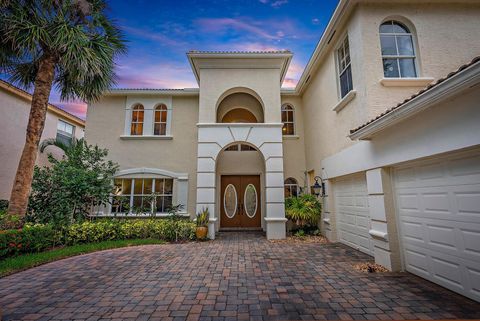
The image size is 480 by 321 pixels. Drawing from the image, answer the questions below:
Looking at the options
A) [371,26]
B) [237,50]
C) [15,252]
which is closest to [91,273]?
[15,252]

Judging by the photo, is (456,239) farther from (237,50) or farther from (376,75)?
(237,50)

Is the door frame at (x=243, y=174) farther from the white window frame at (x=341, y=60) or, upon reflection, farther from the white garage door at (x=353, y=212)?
the white window frame at (x=341, y=60)

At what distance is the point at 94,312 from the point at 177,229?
4831 millimetres

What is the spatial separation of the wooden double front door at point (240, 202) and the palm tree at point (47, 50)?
7075 millimetres

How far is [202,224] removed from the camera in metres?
8.00

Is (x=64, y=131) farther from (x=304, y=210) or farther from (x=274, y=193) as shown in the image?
(x=304, y=210)

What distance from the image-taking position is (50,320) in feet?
9.55

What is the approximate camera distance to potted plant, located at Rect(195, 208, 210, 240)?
25.6ft

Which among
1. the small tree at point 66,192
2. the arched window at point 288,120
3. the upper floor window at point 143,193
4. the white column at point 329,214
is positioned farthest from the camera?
the arched window at point 288,120

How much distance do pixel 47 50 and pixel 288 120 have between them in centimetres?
1000

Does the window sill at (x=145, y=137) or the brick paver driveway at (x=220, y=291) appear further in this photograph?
the window sill at (x=145, y=137)

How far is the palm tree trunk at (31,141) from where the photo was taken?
6.51 m

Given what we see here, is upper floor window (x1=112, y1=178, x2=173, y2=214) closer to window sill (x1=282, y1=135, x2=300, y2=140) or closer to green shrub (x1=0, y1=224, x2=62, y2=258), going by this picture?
green shrub (x1=0, y1=224, x2=62, y2=258)

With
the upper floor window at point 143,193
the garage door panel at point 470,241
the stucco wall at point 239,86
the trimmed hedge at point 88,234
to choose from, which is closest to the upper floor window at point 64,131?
the upper floor window at point 143,193
